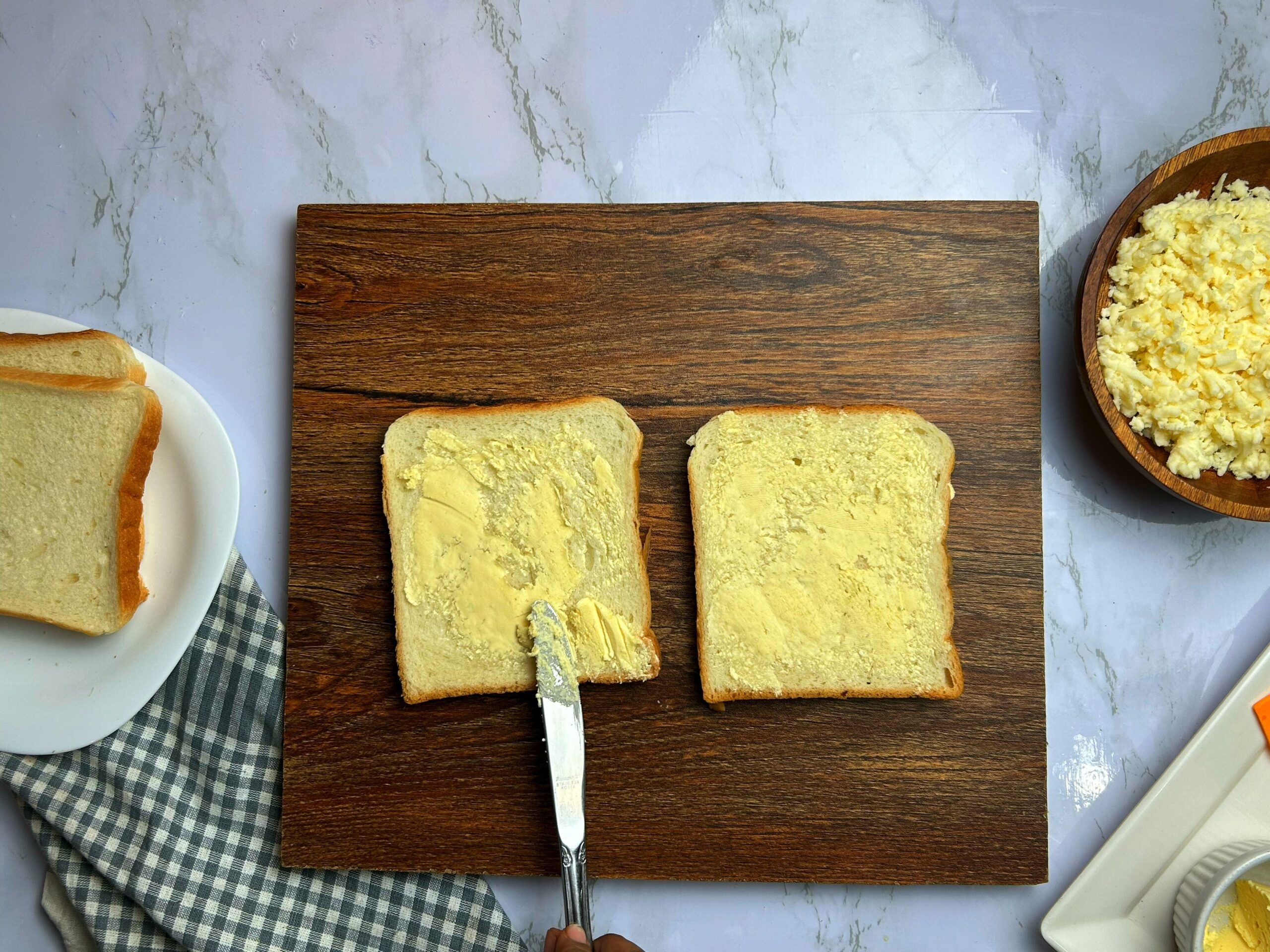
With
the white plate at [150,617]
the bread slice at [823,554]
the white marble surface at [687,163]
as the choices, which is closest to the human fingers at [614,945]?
the white marble surface at [687,163]

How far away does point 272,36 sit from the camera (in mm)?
2133

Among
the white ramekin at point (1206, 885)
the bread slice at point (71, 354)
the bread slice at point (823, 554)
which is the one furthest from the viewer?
the bread slice at point (71, 354)

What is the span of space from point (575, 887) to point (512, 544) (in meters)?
0.78

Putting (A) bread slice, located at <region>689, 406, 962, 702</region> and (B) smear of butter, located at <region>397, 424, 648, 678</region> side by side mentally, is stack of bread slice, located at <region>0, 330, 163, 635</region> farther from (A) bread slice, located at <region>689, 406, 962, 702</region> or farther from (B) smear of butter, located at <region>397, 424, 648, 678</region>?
(A) bread slice, located at <region>689, 406, 962, 702</region>

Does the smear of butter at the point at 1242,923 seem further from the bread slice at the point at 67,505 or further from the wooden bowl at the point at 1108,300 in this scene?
the bread slice at the point at 67,505

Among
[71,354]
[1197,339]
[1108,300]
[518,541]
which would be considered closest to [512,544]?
[518,541]

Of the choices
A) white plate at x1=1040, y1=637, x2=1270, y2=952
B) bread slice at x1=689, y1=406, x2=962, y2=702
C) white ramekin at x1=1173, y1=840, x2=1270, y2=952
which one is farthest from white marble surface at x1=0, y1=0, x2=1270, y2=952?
bread slice at x1=689, y1=406, x2=962, y2=702

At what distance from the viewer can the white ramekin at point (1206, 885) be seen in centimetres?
174

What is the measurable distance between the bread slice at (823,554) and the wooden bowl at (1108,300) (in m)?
0.34

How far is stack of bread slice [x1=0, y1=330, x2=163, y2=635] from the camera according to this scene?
1938 millimetres

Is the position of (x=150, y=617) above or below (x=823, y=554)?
below

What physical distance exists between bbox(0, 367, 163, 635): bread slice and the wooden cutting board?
0.37m

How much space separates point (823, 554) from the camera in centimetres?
186

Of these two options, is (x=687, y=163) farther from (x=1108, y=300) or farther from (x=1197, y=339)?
(x=1197, y=339)
